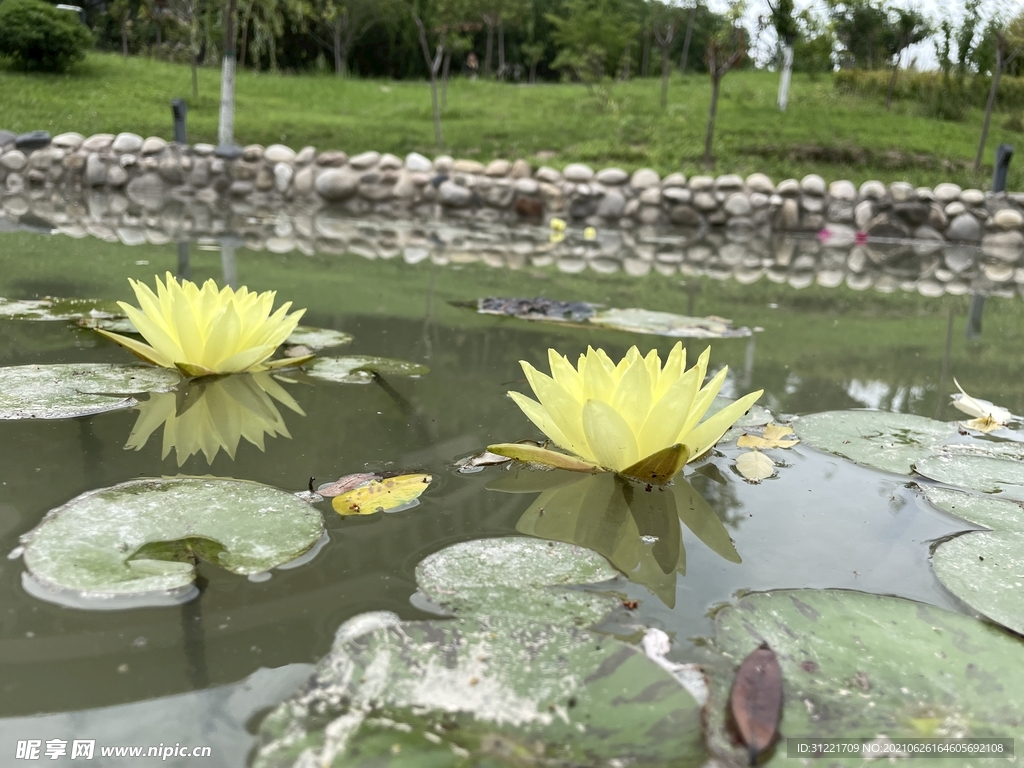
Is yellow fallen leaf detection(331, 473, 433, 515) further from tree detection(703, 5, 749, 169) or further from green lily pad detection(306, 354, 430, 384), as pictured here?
tree detection(703, 5, 749, 169)

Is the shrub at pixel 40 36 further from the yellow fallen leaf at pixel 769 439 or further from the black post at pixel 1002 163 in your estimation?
the yellow fallen leaf at pixel 769 439

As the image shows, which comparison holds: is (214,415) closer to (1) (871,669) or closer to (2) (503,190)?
(1) (871,669)

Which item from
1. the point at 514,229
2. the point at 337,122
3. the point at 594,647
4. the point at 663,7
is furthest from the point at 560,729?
the point at 663,7

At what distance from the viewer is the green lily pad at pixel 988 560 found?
32.1 inches

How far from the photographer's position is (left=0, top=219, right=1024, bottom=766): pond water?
2.12 ft

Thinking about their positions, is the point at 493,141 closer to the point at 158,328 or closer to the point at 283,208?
the point at 283,208

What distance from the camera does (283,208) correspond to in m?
6.80

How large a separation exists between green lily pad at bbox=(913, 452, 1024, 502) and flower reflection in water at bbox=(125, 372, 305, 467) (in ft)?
3.52

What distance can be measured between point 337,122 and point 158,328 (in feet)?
25.8

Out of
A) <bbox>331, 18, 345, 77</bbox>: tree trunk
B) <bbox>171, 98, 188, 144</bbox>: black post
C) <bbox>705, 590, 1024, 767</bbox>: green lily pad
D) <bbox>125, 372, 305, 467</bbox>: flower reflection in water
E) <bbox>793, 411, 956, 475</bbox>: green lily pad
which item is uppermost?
<bbox>331, 18, 345, 77</bbox>: tree trunk

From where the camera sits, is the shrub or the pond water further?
the shrub

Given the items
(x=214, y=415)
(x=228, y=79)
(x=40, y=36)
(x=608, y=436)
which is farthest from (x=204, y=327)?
(x=40, y=36)

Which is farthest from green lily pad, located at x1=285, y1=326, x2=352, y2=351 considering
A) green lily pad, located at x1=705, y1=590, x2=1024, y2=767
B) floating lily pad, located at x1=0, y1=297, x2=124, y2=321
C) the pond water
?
green lily pad, located at x1=705, y1=590, x2=1024, y2=767

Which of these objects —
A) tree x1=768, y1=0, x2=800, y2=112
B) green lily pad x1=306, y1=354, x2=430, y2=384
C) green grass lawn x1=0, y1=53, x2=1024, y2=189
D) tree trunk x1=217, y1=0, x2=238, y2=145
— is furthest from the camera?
tree x1=768, y1=0, x2=800, y2=112
